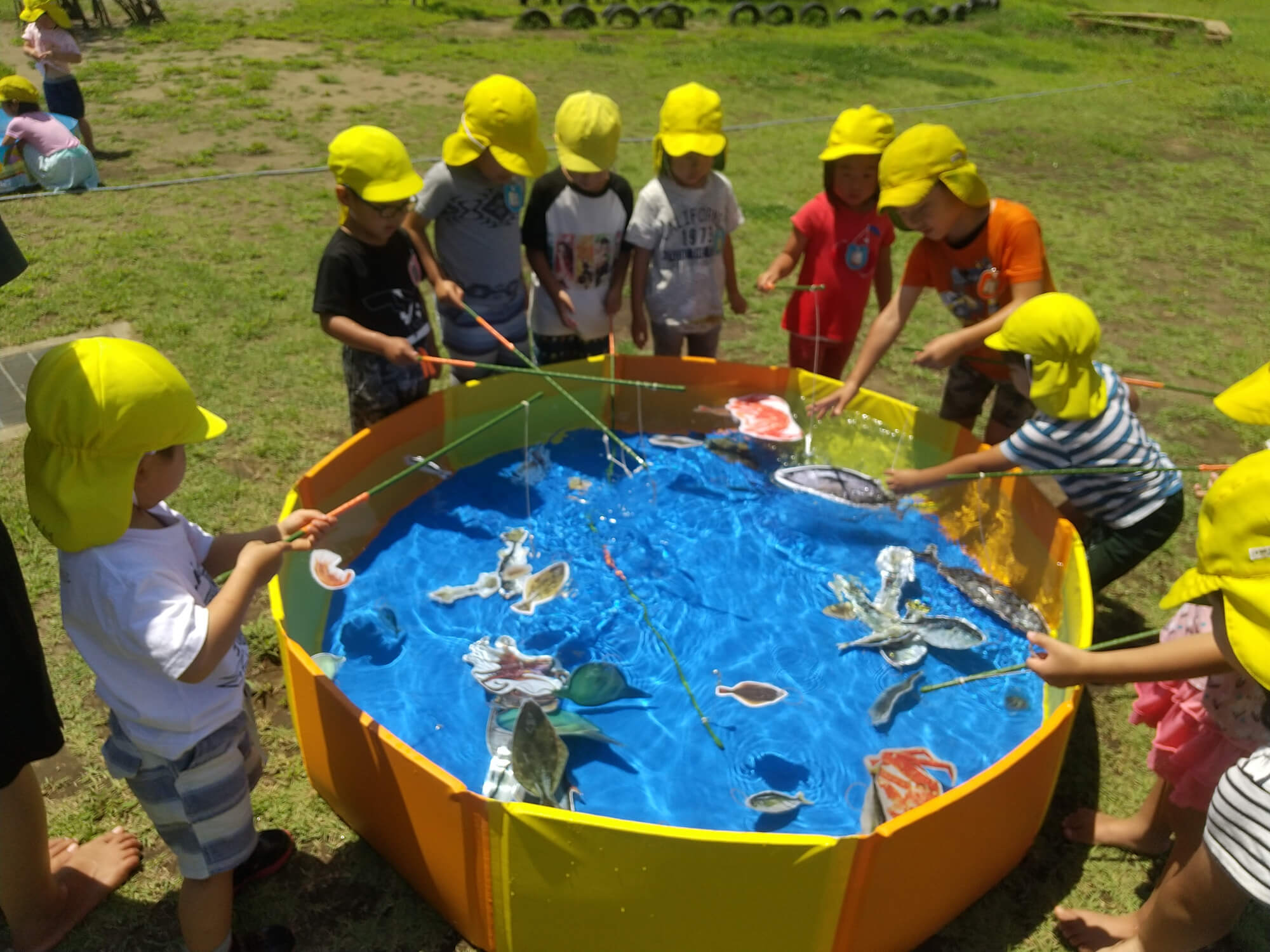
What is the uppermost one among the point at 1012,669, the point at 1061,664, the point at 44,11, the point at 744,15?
the point at 744,15

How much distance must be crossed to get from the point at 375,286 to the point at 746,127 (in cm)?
783

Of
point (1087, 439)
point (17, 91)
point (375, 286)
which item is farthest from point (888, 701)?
point (17, 91)

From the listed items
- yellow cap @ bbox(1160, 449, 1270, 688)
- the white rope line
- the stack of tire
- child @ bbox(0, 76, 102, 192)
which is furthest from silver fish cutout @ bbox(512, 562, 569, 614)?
the stack of tire

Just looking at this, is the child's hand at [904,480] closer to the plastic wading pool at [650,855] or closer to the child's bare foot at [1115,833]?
the plastic wading pool at [650,855]

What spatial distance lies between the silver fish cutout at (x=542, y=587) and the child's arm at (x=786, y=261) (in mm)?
1592

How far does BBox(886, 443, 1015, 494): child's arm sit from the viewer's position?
11.3ft

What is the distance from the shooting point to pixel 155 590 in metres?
1.99

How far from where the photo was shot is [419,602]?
3564mm

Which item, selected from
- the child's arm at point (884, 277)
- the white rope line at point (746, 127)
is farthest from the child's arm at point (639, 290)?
the white rope line at point (746, 127)

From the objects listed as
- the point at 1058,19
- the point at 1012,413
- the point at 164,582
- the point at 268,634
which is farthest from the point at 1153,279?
the point at 1058,19

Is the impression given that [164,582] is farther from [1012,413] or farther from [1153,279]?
[1153,279]

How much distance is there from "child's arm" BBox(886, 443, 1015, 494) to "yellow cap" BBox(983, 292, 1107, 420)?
0.28 m

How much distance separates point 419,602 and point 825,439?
6.97 feet

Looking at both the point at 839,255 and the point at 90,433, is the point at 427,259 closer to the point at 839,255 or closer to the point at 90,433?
the point at 839,255
